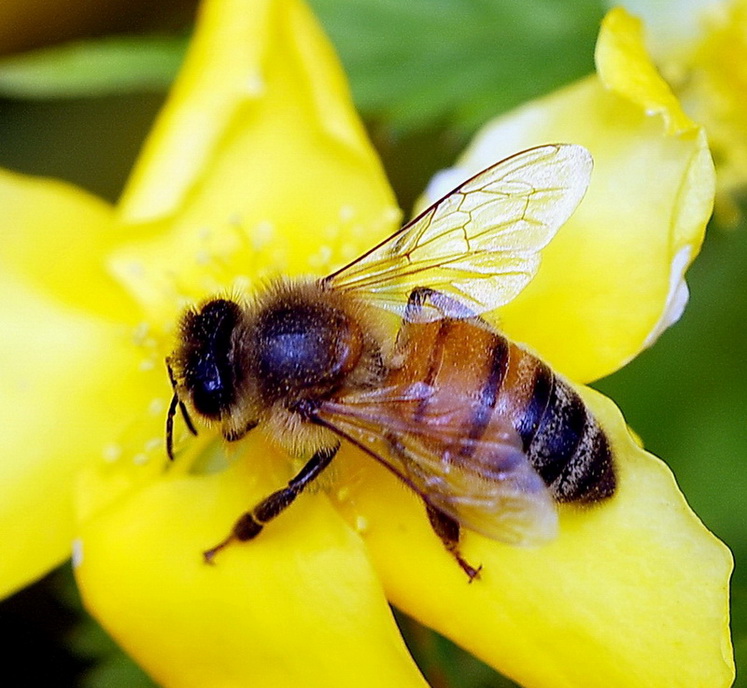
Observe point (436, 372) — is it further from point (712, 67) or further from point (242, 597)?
point (712, 67)

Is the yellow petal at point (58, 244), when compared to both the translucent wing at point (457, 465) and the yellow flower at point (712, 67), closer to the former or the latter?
the translucent wing at point (457, 465)

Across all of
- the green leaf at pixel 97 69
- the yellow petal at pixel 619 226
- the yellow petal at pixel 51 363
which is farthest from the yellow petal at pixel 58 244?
the yellow petal at pixel 619 226

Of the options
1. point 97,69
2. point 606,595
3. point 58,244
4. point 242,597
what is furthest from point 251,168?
point 606,595

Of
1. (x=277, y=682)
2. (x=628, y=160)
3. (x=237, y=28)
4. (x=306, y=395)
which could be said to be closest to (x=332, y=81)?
(x=237, y=28)

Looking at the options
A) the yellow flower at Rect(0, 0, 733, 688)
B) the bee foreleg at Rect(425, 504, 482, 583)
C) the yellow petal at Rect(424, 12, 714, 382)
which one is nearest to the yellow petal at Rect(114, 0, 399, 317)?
the yellow flower at Rect(0, 0, 733, 688)

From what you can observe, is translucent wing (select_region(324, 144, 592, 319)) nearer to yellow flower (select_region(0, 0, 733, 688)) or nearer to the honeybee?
the honeybee

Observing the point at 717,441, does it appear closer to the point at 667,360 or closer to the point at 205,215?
the point at 667,360

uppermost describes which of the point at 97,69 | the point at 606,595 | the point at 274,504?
the point at 97,69
